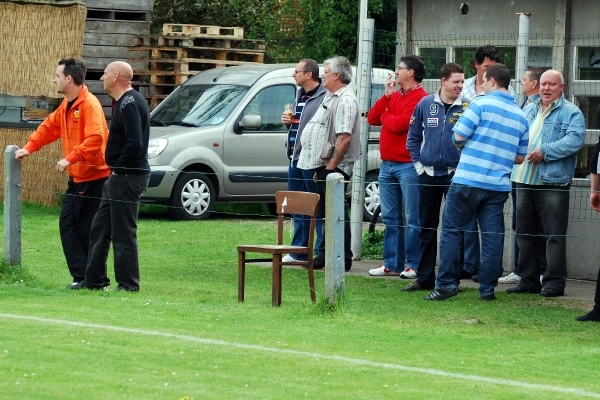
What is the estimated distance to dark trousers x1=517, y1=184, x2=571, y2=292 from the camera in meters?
11.8

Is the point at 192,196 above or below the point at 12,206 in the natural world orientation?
below

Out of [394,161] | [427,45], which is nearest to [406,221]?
[394,161]

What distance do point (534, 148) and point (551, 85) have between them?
60 cm

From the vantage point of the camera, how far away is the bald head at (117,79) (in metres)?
11.2

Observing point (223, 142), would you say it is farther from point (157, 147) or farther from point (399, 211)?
point (399, 211)

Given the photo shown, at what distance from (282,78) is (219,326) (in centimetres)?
1006

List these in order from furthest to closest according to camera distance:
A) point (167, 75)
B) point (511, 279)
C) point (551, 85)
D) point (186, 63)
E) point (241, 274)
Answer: point (167, 75), point (186, 63), point (511, 279), point (551, 85), point (241, 274)

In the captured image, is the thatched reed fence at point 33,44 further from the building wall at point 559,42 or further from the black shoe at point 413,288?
the black shoe at point 413,288

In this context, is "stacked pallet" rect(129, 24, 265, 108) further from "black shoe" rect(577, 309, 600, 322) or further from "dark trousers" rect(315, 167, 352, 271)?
"black shoe" rect(577, 309, 600, 322)

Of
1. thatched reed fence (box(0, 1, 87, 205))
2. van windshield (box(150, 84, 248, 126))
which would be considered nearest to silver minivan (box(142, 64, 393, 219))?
van windshield (box(150, 84, 248, 126))

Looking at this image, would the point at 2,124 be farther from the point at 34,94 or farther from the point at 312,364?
the point at 312,364

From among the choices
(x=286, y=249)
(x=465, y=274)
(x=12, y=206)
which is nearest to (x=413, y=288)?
(x=465, y=274)

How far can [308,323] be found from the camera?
9500 millimetres

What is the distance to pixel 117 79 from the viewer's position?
36.7ft
